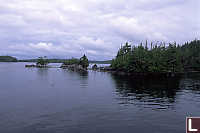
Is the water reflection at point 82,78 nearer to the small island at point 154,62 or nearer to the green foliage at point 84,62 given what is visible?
the small island at point 154,62

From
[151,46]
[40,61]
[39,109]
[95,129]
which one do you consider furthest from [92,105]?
[40,61]

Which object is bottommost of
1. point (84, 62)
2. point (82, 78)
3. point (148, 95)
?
point (148, 95)

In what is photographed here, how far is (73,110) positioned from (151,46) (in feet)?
304

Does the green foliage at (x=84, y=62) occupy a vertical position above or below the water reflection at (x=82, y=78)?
above

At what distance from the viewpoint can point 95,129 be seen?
2273cm

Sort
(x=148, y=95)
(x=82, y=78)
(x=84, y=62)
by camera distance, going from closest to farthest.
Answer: (x=148, y=95) → (x=82, y=78) → (x=84, y=62)

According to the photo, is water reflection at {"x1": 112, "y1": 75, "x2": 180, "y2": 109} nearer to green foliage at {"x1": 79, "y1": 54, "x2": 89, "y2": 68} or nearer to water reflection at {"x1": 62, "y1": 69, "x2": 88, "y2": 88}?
water reflection at {"x1": 62, "y1": 69, "x2": 88, "y2": 88}

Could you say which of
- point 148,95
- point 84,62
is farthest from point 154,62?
point 84,62

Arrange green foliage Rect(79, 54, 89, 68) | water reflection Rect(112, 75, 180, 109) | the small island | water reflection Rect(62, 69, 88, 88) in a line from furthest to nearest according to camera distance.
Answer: green foliage Rect(79, 54, 89, 68) < the small island < water reflection Rect(62, 69, 88, 88) < water reflection Rect(112, 75, 180, 109)

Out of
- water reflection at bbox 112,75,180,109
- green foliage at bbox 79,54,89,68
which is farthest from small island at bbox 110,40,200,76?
green foliage at bbox 79,54,89,68

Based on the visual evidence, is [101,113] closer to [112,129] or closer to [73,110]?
[73,110]

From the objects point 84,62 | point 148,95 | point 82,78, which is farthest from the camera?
point 84,62

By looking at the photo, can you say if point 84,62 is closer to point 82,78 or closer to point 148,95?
point 82,78

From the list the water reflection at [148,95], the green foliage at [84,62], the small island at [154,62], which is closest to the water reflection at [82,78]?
the water reflection at [148,95]
